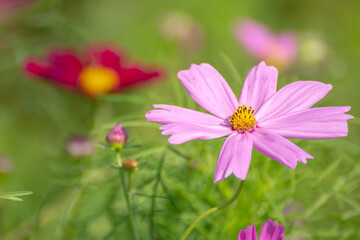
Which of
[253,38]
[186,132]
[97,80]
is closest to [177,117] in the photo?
[186,132]

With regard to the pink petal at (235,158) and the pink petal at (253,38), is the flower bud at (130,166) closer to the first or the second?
the pink petal at (235,158)

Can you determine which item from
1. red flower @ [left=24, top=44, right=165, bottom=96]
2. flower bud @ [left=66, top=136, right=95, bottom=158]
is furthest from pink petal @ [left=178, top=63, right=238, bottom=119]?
red flower @ [left=24, top=44, right=165, bottom=96]

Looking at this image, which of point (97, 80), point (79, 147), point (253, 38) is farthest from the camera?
point (253, 38)


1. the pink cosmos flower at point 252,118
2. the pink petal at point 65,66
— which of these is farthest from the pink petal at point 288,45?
the pink cosmos flower at point 252,118

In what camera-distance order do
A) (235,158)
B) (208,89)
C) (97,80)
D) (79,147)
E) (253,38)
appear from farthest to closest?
(253,38) → (97,80) → (79,147) → (208,89) → (235,158)

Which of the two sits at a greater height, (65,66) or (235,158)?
(235,158)

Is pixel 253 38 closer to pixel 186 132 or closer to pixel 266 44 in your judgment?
pixel 266 44
